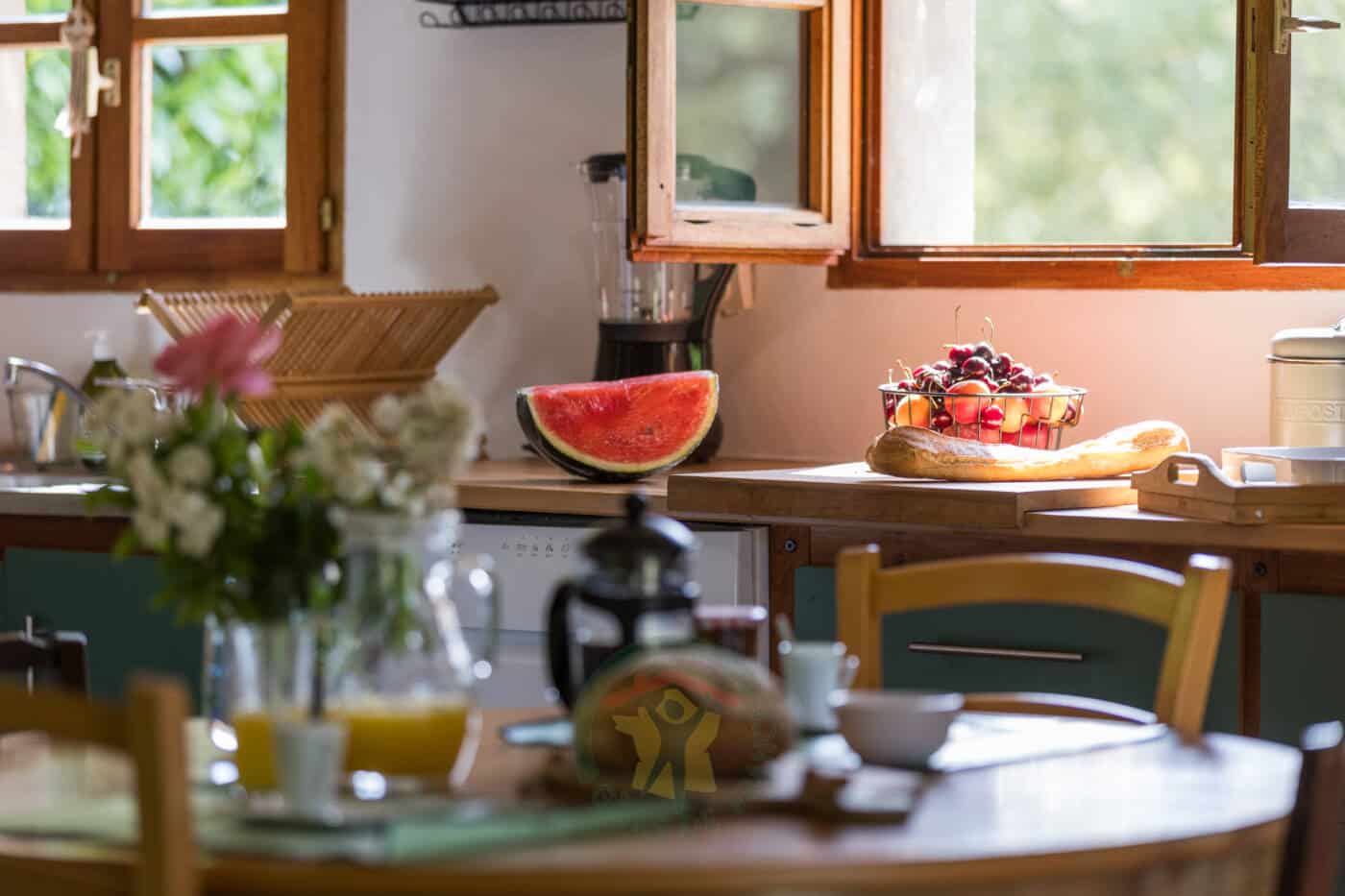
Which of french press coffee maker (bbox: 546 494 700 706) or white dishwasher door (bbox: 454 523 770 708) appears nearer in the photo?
french press coffee maker (bbox: 546 494 700 706)

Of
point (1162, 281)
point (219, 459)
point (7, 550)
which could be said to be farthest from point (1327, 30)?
point (7, 550)

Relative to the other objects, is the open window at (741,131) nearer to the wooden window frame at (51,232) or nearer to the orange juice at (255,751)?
the wooden window frame at (51,232)

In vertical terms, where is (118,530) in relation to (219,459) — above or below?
below

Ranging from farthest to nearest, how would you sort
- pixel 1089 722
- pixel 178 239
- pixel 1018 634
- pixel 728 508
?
1. pixel 178 239
2. pixel 728 508
3. pixel 1018 634
4. pixel 1089 722

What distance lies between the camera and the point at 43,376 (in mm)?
3895

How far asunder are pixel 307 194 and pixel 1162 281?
5.65ft

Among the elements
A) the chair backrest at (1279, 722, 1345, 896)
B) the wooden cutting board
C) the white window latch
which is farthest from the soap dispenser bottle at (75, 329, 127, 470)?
the chair backrest at (1279, 722, 1345, 896)

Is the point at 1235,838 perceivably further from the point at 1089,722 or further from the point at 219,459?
the point at 219,459

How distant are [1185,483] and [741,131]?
3.44 feet

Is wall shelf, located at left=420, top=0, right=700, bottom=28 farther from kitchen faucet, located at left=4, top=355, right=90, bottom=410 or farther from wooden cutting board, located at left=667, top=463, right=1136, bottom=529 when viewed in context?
wooden cutting board, located at left=667, top=463, right=1136, bottom=529

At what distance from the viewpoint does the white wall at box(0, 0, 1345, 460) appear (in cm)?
352

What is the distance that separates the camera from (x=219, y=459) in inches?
60.6

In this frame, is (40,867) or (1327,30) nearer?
(40,867)

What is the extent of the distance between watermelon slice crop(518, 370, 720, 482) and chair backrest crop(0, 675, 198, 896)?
79.6 inches
